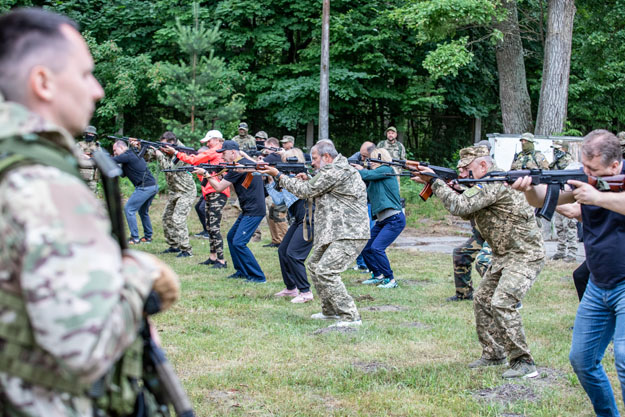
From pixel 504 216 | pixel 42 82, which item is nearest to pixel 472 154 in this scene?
pixel 504 216

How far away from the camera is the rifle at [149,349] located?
1904 millimetres

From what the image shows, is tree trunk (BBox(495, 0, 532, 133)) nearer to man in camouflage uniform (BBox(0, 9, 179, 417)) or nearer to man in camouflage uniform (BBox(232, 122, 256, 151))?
man in camouflage uniform (BBox(232, 122, 256, 151))

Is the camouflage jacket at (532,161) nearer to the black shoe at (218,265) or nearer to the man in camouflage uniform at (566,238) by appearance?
the man in camouflage uniform at (566,238)

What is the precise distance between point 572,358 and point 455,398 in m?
1.17

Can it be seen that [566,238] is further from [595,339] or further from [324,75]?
[324,75]

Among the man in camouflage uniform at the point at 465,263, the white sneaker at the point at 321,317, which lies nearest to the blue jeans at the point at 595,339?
the white sneaker at the point at 321,317

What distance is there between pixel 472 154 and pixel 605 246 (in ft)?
7.22

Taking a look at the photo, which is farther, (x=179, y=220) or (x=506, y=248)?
(x=179, y=220)

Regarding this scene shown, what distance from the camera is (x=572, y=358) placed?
4633mm

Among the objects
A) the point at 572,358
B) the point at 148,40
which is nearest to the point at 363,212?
the point at 572,358

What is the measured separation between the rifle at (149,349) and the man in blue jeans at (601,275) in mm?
3312

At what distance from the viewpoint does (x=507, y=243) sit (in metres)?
6.02

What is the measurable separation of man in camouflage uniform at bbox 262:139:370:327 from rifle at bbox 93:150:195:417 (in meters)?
5.94

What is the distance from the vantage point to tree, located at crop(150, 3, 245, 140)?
2019cm
